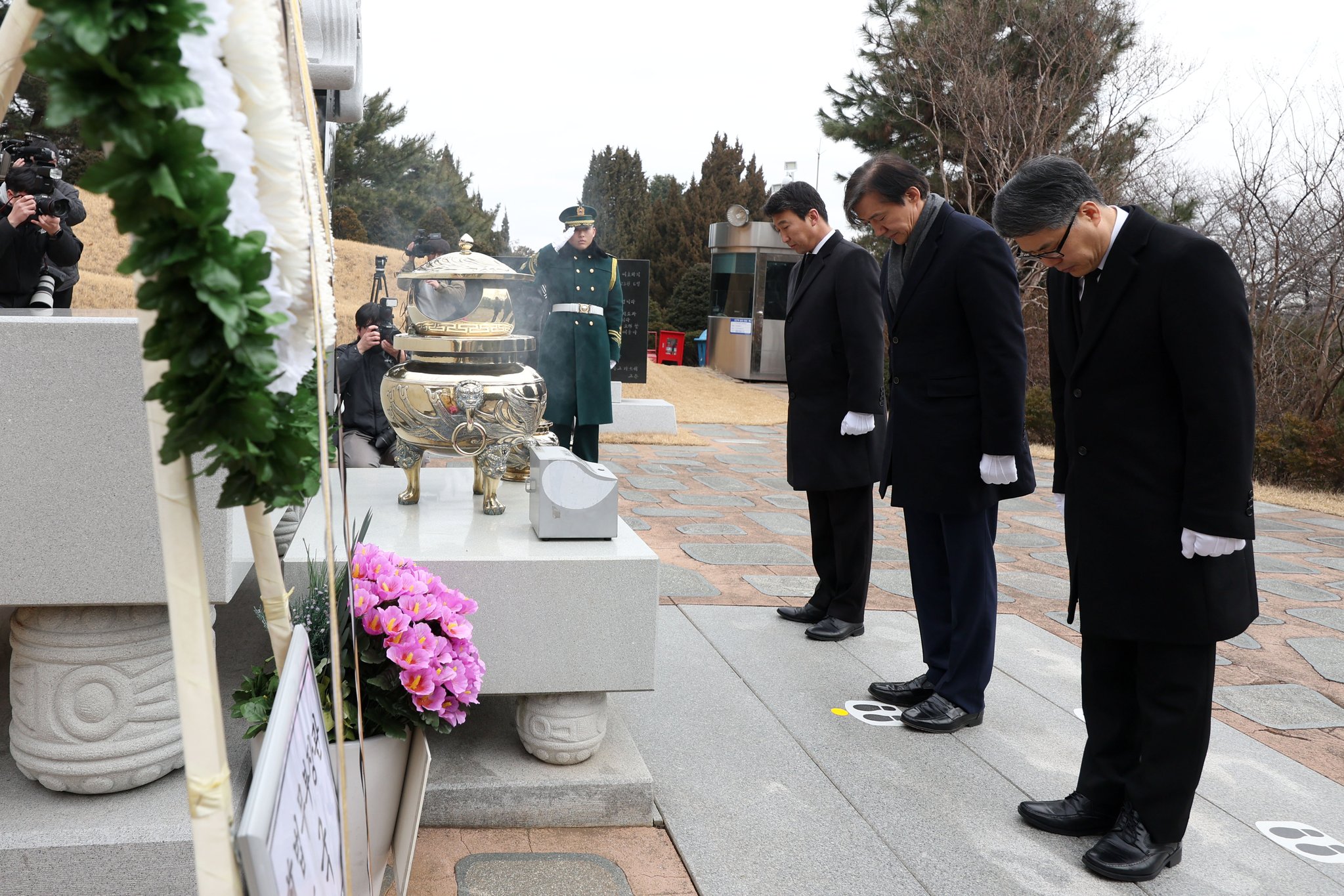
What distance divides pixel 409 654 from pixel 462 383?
1238 mm

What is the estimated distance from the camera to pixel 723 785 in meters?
2.89

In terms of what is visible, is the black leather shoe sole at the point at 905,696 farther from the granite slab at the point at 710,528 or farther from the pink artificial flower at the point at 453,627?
the granite slab at the point at 710,528

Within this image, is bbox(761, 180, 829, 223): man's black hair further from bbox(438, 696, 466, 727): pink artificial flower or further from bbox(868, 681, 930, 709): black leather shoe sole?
bbox(438, 696, 466, 727): pink artificial flower

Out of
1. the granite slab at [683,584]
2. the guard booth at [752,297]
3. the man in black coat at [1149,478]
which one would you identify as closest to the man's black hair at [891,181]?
the man in black coat at [1149,478]

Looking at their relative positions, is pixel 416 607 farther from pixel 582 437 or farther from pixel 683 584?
pixel 582 437

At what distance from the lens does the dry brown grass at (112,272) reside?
16297mm

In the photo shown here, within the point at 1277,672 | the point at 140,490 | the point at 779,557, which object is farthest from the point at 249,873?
the point at 779,557

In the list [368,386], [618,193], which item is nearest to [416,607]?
[368,386]

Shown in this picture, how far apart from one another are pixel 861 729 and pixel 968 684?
37 cm

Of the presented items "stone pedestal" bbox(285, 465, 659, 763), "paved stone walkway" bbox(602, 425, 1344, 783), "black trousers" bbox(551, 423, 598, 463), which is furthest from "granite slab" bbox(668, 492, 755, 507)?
"stone pedestal" bbox(285, 465, 659, 763)

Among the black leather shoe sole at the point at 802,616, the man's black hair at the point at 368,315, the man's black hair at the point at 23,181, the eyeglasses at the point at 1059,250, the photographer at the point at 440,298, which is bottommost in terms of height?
the black leather shoe sole at the point at 802,616

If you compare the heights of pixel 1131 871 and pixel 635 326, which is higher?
pixel 635 326

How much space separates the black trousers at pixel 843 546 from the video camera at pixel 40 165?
3742 mm

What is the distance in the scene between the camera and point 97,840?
207 cm
